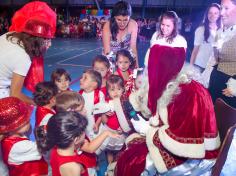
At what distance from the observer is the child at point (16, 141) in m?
1.79

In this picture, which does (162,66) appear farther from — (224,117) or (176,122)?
(224,117)

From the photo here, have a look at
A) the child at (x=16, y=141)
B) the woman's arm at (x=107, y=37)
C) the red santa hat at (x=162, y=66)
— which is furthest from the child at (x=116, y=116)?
the woman's arm at (x=107, y=37)

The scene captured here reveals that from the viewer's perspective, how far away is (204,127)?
5.30 ft

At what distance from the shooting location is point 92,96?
262 centimetres

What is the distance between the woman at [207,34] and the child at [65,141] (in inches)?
110

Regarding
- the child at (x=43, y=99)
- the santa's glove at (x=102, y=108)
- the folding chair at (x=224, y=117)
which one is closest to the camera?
the folding chair at (x=224, y=117)

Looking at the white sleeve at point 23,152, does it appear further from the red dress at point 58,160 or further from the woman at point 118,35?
the woman at point 118,35

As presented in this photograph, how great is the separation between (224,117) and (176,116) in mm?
461

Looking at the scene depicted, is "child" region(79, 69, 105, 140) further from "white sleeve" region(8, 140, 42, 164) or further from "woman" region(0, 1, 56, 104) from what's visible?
"white sleeve" region(8, 140, 42, 164)

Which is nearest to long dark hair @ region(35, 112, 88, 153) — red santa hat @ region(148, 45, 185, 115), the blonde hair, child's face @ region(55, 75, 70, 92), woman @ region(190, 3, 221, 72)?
the blonde hair

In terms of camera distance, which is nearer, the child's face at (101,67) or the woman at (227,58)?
the woman at (227,58)

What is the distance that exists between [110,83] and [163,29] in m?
1.71

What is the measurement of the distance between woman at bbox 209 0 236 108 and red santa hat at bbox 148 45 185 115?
3.33 ft

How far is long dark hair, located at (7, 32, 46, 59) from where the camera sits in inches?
81.0
